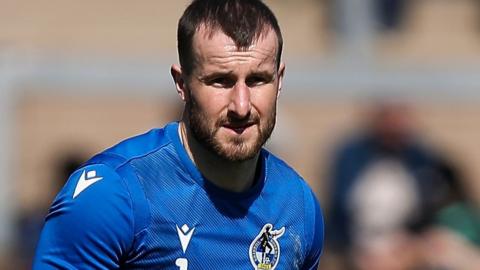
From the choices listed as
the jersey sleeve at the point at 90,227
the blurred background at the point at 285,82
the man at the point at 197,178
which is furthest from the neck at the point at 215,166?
the blurred background at the point at 285,82

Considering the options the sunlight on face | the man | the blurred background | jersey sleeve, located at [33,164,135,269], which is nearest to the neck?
the man

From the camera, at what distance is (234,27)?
402 centimetres

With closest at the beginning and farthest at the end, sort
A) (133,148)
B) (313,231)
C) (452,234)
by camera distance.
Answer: (133,148) → (313,231) → (452,234)

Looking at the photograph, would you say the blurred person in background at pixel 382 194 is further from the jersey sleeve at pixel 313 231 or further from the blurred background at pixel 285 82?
the jersey sleeve at pixel 313 231

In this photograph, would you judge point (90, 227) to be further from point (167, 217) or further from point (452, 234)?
point (452, 234)

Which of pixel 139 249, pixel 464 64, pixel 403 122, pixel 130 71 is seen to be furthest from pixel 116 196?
pixel 464 64

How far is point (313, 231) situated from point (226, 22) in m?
0.88

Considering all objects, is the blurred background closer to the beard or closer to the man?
the man

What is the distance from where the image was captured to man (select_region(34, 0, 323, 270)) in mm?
3900

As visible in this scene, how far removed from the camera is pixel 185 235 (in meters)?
4.06

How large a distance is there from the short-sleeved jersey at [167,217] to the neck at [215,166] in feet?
0.09

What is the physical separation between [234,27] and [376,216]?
5268mm

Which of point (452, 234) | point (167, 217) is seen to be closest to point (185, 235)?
point (167, 217)

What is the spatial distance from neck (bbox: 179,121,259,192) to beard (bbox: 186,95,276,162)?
8cm
